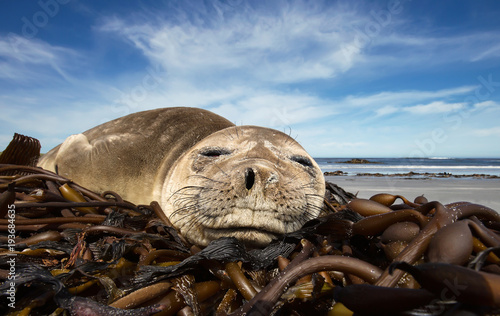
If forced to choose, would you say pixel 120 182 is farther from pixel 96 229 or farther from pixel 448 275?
pixel 448 275

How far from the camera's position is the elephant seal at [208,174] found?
168cm

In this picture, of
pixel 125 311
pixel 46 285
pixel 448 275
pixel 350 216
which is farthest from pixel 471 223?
pixel 46 285

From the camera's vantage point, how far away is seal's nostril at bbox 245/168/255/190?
165cm

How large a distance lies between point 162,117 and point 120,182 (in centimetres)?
108

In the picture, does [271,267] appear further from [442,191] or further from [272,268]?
[442,191]

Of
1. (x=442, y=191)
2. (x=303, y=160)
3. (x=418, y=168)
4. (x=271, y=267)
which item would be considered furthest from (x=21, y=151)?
(x=418, y=168)

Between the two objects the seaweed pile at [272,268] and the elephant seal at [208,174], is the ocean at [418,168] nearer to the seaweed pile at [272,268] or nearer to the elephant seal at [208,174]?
the elephant seal at [208,174]

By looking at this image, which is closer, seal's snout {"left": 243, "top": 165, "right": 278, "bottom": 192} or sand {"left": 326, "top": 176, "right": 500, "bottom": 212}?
seal's snout {"left": 243, "top": 165, "right": 278, "bottom": 192}

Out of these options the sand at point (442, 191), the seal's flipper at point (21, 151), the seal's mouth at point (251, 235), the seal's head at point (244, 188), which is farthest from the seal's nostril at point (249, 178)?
the seal's flipper at point (21, 151)

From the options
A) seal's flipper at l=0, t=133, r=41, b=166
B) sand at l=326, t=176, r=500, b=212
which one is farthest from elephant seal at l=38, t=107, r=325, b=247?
sand at l=326, t=176, r=500, b=212

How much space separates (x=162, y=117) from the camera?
165 inches

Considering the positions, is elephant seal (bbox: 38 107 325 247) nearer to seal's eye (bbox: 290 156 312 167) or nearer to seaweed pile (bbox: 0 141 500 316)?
seal's eye (bbox: 290 156 312 167)

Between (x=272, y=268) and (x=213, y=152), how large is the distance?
3.55ft

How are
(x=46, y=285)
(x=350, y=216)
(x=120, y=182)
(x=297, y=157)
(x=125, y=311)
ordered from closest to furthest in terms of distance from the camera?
(x=125, y=311), (x=46, y=285), (x=350, y=216), (x=297, y=157), (x=120, y=182)
